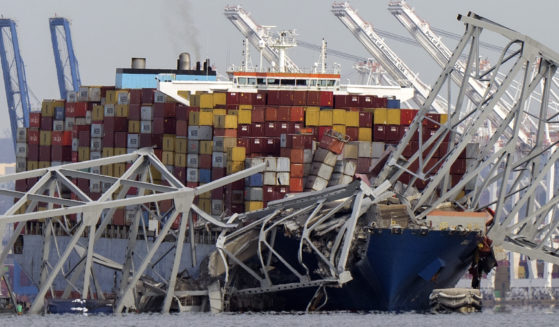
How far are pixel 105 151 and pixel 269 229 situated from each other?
29518 millimetres

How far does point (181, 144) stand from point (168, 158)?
1.48 m

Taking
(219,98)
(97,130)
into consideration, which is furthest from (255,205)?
(97,130)

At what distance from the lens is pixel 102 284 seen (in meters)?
96.3

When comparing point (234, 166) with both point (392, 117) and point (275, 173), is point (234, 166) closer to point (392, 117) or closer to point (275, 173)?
point (275, 173)

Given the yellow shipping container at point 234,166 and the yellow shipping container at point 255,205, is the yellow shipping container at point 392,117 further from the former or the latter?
the yellow shipping container at point 255,205

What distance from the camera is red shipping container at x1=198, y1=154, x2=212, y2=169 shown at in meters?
88.9

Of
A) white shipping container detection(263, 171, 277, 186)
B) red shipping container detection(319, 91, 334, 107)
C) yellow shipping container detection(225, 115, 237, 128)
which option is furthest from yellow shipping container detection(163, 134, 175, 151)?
white shipping container detection(263, 171, 277, 186)

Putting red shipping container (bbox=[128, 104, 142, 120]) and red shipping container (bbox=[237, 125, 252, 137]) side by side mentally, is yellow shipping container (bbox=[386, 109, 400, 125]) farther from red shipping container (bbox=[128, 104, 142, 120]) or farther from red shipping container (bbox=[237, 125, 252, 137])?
red shipping container (bbox=[128, 104, 142, 120])

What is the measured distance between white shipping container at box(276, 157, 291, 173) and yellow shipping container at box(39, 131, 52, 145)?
26.6 meters

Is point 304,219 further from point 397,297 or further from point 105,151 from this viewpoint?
point 105,151

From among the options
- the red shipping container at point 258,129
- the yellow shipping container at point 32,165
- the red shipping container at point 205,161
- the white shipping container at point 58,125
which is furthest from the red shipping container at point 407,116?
the yellow shipping container at point 32,165

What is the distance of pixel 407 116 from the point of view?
88.1m

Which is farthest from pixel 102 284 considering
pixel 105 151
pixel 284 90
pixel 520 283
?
pixel 520 283

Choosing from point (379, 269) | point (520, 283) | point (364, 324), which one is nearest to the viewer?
point (364, 324)
